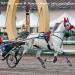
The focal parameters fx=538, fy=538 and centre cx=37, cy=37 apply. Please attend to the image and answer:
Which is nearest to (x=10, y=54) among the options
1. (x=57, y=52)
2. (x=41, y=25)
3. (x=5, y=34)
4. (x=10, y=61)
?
(x=10, y=61)

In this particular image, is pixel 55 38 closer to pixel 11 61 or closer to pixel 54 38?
pixel 54 38

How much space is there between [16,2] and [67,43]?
2.78 meters

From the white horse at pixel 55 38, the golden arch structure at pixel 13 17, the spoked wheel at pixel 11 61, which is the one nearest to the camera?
the white horse at pixel 55 38

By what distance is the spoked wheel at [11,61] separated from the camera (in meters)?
16.9

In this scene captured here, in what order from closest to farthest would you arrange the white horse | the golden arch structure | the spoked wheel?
the white horse → the spoked wheel → the golden arch structure

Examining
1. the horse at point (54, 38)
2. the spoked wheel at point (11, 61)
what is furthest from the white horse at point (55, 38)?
the spoked wheel at point (11, 61)

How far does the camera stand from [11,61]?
55.8ft

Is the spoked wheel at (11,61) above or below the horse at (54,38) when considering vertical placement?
below

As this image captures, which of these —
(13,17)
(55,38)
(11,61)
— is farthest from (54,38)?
(13,17)

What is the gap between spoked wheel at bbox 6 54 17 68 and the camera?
1694cm

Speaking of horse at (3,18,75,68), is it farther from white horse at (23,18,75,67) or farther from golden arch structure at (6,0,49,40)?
golden arch structure at (6,0,49,40)

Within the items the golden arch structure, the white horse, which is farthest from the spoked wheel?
the golden arch structure

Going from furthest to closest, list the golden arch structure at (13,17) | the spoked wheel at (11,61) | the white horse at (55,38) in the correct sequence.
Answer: the golden arch structure at (13,17), the spoked wheel at (11,61), the white horse at (55,38)

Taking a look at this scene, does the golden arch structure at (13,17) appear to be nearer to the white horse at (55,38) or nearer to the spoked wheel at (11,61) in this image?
the spoked wheel at (11,61)
